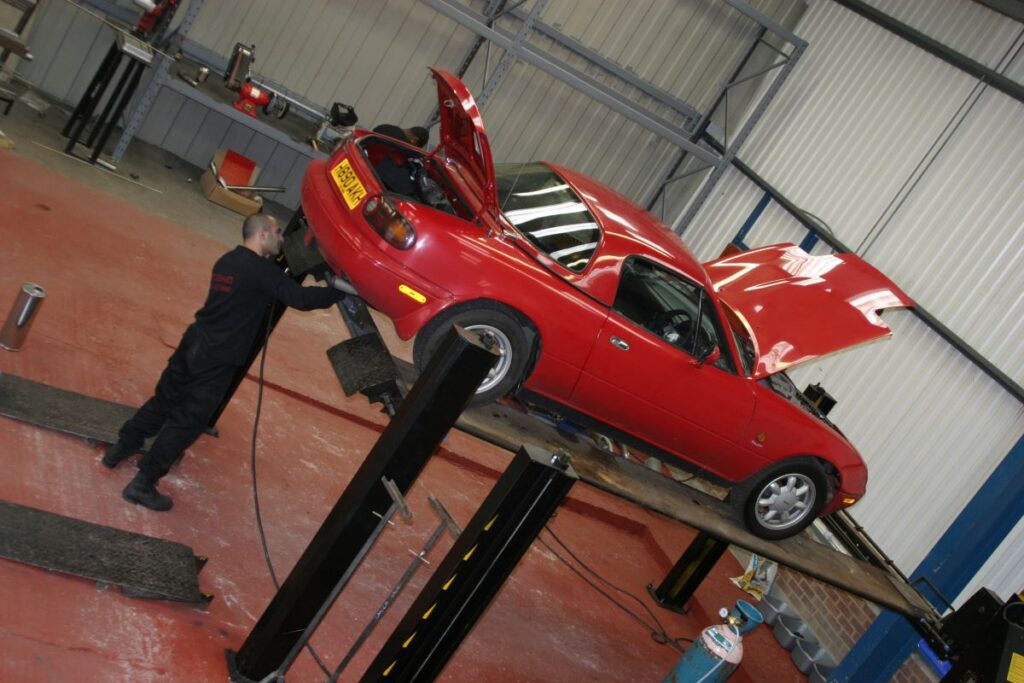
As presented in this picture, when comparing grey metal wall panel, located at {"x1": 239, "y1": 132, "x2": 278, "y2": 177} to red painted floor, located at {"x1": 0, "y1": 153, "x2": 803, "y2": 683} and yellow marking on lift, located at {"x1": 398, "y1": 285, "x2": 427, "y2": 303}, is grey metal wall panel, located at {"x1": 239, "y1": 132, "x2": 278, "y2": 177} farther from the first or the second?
yellow marking on lift, located at {"x1": 398, "y1": 285, "x2": 427, "y2": 303}

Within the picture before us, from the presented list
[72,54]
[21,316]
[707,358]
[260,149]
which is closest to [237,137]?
[260,149]

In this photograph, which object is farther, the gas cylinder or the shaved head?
the gas cylinder

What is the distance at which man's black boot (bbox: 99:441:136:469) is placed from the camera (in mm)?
5129

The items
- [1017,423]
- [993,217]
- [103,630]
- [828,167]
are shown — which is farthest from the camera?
[828,167]

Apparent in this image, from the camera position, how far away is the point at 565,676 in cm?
591

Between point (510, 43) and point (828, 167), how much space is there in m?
3.64

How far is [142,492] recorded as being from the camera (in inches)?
197

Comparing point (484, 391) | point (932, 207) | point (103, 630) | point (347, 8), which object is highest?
point (932, 207)

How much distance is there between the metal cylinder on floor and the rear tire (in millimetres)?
2267

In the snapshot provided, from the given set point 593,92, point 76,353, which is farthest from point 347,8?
point 76,353

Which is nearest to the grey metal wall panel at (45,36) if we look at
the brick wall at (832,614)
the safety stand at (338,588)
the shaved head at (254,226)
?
the shaved head at (254,226)

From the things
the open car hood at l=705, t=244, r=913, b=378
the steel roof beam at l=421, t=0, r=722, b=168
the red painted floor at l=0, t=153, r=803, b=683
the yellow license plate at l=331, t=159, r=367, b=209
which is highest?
the steel roof beam at l=421, t=0, r=722, b=168

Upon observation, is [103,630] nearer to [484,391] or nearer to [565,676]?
[484,391]

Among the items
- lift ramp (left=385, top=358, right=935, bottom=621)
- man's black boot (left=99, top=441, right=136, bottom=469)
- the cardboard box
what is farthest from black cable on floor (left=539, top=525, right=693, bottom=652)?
the cardboard box
